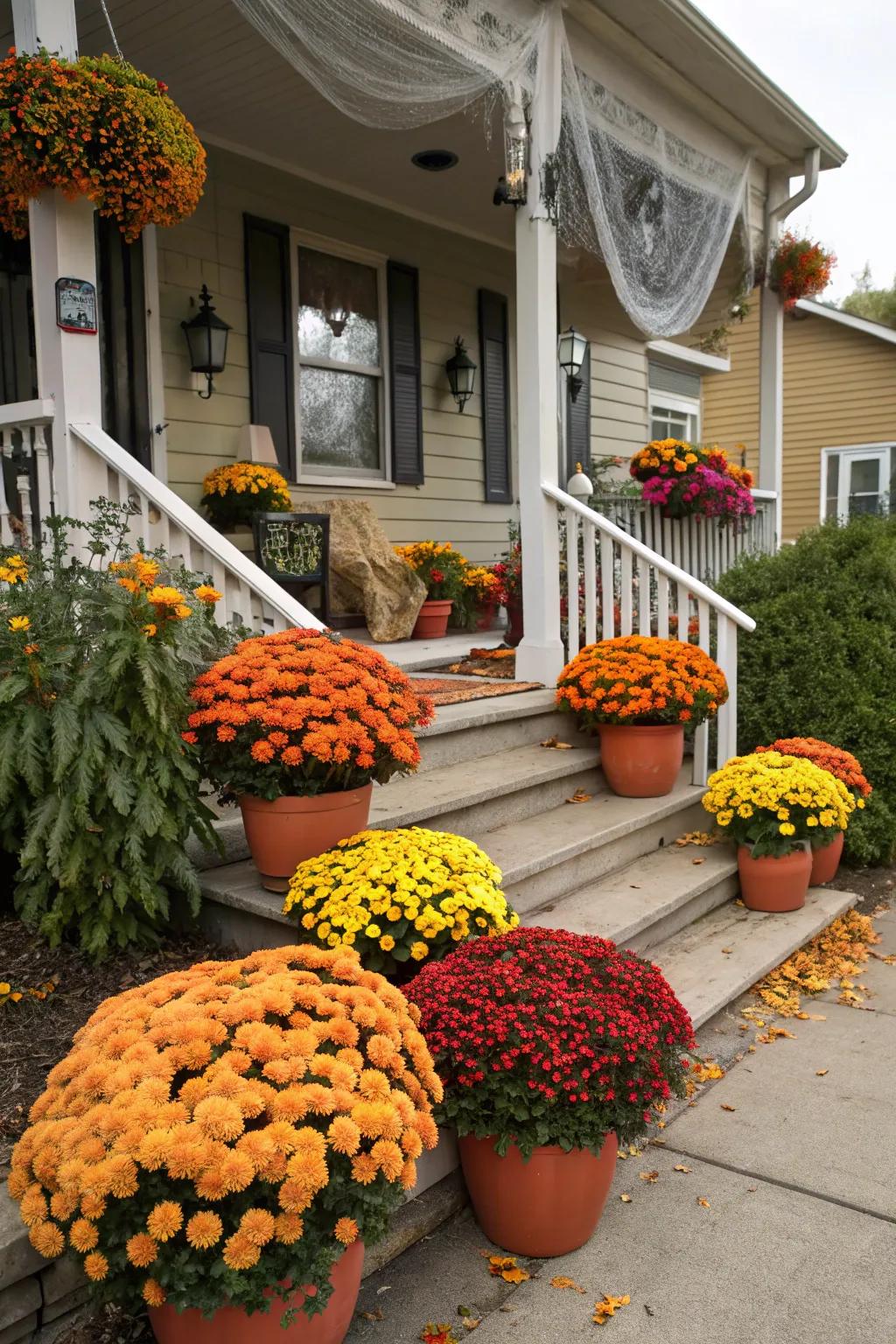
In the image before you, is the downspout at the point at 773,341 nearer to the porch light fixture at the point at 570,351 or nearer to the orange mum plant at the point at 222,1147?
the porch light fixture at the point at 570,351

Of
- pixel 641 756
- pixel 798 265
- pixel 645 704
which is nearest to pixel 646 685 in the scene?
pixel 645 704

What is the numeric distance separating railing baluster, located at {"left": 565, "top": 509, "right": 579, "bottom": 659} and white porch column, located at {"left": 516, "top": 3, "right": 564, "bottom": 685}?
6cm

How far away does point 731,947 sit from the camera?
3561 millimetres

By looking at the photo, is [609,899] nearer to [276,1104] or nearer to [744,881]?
[744,881]

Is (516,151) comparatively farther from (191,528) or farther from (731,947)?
(731,947)

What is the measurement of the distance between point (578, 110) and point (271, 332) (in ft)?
6.87

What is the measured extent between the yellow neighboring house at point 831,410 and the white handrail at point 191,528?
11603 millimetres

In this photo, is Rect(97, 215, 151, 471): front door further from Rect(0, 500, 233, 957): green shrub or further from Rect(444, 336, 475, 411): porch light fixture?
Rect(0, 500, 233, 957): green shrub

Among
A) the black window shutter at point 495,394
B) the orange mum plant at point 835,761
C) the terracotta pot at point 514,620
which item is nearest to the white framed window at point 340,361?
the black window shutter at point 495,394

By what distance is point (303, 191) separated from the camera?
622 cm

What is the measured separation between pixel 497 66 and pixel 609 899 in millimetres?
3715

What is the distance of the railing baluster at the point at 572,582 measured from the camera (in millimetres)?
4914

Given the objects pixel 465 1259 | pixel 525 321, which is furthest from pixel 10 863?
pixel 525 321

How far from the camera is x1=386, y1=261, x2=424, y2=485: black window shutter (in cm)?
689
